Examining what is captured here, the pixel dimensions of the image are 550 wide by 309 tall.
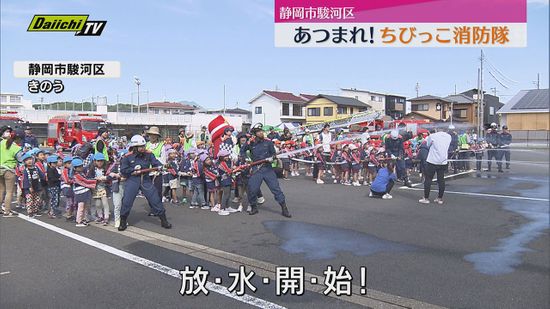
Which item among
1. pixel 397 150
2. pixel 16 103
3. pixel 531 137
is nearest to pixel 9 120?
pixel 16 103

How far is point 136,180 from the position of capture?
22.3ft

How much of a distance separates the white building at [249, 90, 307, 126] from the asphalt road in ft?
99.7

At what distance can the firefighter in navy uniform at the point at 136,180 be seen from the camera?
264 inches

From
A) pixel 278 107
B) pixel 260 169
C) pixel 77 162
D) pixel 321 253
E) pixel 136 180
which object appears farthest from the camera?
pixel 278 107

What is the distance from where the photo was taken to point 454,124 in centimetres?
262

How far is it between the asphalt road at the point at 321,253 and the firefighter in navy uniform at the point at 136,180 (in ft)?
1.09

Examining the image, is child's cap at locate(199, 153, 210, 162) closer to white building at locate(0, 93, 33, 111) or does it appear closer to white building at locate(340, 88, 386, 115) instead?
white building at locate(340, 88, 386, 115)

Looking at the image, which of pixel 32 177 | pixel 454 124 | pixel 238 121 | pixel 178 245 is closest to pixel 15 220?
pixel 32 177

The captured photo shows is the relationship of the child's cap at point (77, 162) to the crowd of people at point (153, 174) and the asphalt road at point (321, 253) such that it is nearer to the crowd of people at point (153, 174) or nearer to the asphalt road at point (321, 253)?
the crowd of people at point (153, 174)

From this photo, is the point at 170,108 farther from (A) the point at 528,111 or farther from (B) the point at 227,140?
(A) the point at 528,111

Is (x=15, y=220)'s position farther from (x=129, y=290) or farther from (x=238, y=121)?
(x=238, y=121)

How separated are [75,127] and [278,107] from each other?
706 inches

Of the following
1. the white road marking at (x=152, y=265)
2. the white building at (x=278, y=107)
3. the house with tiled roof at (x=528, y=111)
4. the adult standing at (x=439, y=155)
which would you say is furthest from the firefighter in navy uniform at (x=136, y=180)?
the white building at (x=278, y=107)

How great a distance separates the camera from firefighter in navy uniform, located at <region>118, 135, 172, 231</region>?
264 inches
